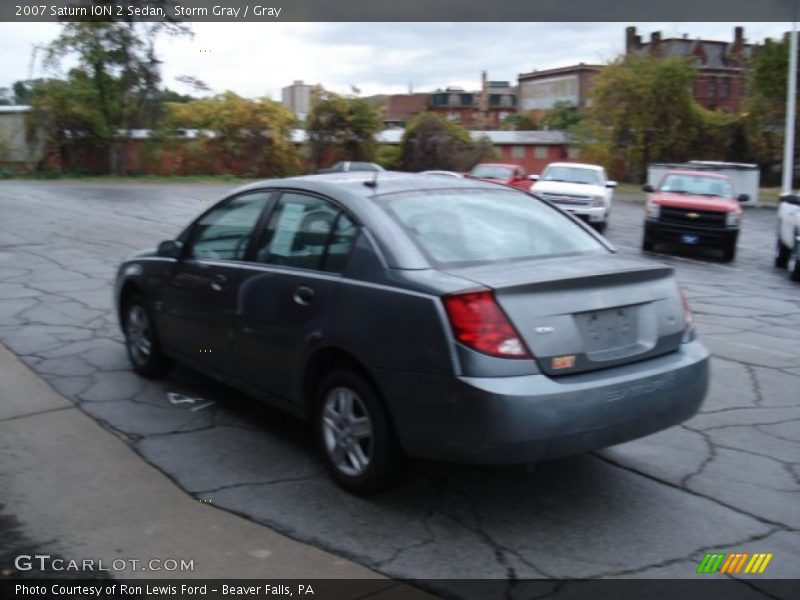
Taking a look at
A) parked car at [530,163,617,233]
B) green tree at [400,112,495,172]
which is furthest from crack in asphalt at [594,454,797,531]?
green tree at [400,112,495,172]

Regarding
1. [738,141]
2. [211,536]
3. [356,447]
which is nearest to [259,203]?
[356,447]

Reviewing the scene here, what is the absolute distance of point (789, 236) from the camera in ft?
49.1

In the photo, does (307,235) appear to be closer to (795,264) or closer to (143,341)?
(143,341)

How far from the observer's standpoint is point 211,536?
4090mm

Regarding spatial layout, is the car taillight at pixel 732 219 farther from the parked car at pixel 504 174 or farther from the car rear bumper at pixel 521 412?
the car rear bumper at pixel 521 412

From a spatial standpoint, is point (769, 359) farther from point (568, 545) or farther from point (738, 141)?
point (738, 141)

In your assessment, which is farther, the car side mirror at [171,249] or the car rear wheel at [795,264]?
the car rear wheel at [795,264]

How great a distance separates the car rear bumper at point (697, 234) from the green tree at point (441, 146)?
25.9 meters

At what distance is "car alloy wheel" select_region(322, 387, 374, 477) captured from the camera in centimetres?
445

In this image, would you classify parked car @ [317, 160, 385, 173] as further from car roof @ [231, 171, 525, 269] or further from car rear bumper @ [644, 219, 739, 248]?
car rear bumper @ [644, 219, 739, 248]

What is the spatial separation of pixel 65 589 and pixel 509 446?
1979mm

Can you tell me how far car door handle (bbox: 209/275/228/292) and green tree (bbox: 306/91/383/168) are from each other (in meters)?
38.8

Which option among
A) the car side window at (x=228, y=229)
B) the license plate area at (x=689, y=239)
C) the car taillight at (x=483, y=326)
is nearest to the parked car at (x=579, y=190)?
the license plate area at (x=689, y=239)

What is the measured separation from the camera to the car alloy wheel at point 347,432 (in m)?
4.45
